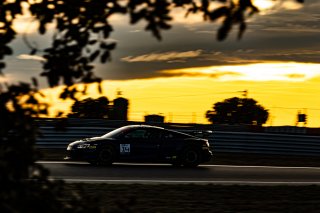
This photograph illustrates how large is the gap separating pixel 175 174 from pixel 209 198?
4637 millimetres

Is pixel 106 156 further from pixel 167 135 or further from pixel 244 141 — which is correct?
pixel 244 141

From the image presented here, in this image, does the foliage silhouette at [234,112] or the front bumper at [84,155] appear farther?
the foliage silhouette at [234,112]

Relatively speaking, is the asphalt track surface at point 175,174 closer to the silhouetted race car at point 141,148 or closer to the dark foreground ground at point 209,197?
the silhouetted race car at point 141,148

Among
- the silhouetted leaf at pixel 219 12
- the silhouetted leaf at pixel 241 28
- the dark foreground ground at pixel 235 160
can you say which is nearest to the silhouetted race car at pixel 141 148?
the dark foreground ground at pixel 235 160

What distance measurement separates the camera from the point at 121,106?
3644 cm

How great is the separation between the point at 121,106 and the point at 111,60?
3087cm

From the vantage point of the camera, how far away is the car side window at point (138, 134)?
1886 centimetres

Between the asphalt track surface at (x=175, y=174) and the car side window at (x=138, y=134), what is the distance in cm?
81

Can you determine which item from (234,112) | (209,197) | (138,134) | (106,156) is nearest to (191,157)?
(138,134)

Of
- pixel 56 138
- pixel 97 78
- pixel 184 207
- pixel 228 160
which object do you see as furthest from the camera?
pixel 56 138

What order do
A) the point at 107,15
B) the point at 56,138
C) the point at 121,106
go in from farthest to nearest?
the point at 121,106 < the point at 56,138 < the point at 107,15

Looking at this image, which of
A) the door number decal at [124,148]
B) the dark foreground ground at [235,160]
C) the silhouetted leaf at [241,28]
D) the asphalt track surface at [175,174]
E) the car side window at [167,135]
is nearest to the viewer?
the silhouetted leaf at [241,28]

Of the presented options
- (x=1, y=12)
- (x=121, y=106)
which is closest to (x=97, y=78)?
(x=1, y=12)

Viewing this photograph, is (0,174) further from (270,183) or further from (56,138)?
(56,138)
